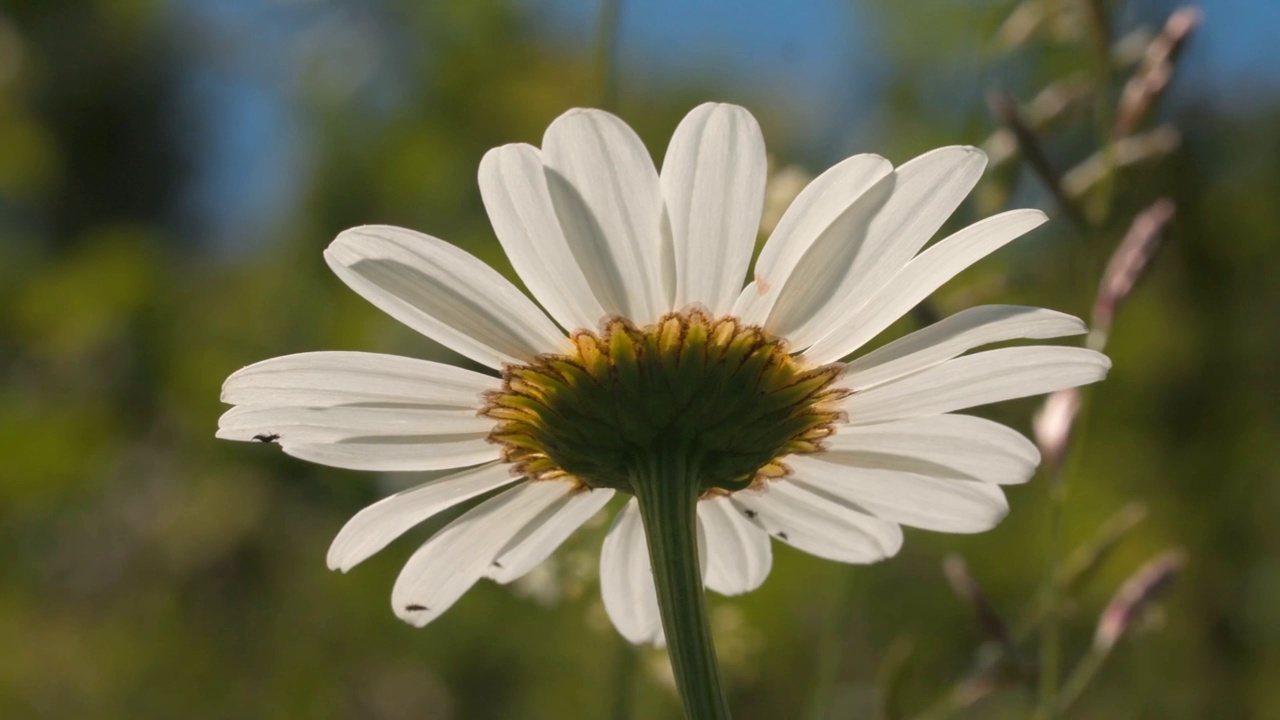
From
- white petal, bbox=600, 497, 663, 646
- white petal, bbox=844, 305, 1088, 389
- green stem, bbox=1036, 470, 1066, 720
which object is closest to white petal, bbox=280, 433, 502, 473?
white petal, bbox=600, 497, 663, 646

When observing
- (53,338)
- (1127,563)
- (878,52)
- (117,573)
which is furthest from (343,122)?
(1127,563)

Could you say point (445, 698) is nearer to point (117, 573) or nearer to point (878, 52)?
point (117, 573)

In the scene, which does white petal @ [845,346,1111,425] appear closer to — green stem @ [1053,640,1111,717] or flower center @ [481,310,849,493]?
flower center @ [481,310,849,493]

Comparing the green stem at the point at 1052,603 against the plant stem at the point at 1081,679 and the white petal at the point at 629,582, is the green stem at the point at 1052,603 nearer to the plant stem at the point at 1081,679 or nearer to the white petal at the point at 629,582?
the plant stem at the point at 1081,679

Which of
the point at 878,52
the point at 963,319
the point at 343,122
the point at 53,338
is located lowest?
the point at 963,319

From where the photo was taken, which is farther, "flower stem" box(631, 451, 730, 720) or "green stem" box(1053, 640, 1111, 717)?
"green stem" box(1053, 640, 1111, 717)
